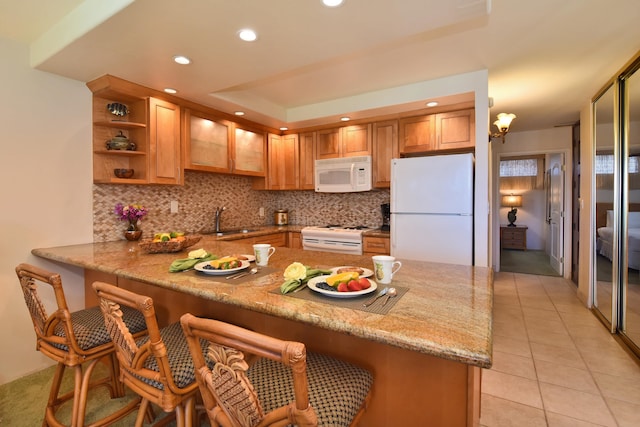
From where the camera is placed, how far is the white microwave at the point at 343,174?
11.5 ft

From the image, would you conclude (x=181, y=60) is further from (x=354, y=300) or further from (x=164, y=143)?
(x=354, y=300)

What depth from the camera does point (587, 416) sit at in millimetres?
1725

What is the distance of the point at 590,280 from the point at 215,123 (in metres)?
4.35

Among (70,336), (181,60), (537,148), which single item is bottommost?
(70,336)

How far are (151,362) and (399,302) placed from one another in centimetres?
97

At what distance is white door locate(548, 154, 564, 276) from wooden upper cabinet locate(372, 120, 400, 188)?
121 inches

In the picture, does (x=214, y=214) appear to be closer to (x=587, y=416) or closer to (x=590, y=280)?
(x=587, y=416)

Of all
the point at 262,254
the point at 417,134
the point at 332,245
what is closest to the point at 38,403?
the point at 262,254

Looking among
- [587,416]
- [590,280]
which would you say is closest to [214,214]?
[587,416]

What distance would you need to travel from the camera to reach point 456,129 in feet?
9.89

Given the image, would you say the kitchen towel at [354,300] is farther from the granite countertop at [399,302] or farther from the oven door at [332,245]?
the oven door at [332,245]

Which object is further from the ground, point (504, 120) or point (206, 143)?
point (504, 120)

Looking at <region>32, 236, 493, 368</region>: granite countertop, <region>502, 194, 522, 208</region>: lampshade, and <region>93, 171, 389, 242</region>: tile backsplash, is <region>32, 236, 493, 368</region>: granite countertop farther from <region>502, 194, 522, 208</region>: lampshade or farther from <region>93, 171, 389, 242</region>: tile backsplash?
<region>502, 194, 522, 208</region>: lampshade

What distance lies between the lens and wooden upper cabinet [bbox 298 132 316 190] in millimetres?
3941
